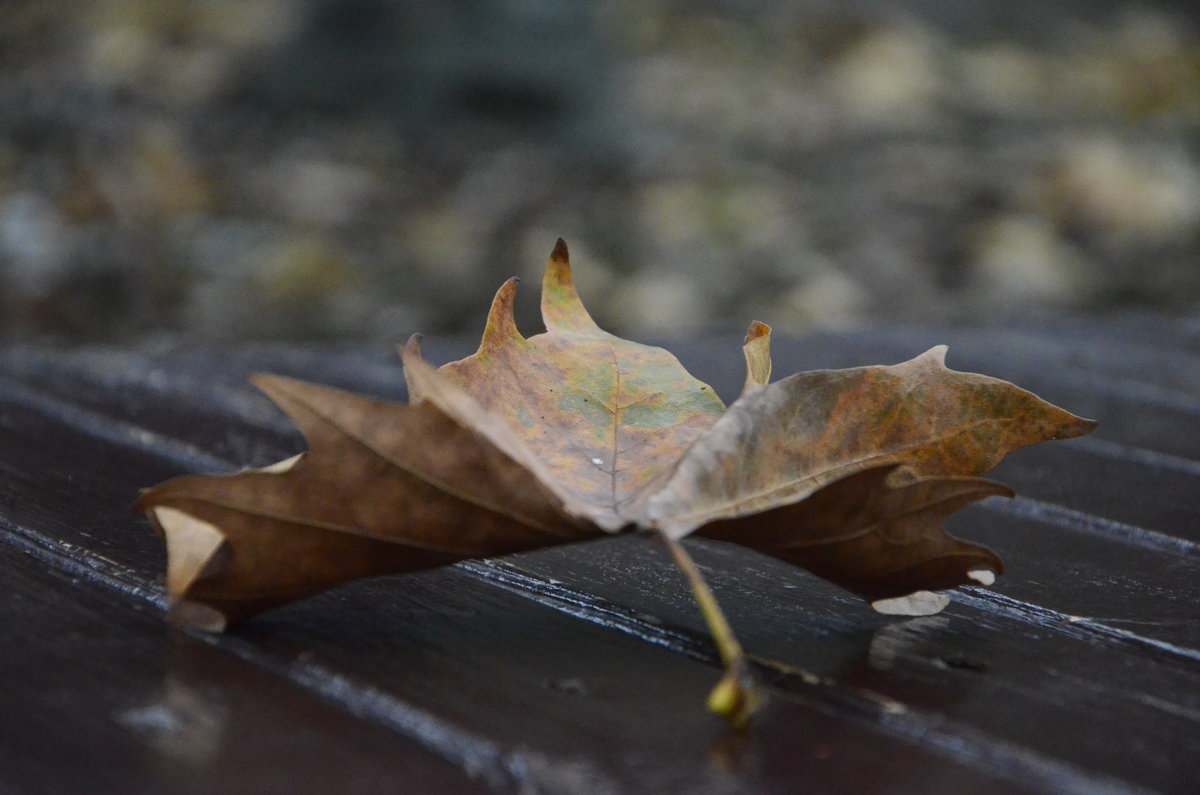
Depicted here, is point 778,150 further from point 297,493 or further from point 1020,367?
point 297,493

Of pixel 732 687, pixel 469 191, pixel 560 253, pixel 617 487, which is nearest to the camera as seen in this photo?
pixel 732 687

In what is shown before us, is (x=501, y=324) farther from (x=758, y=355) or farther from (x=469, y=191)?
(x=469, y=191)

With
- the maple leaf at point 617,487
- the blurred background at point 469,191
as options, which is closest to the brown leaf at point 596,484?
the maple leaf at point 617,487

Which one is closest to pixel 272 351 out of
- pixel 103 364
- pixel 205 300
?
pixel 103 364

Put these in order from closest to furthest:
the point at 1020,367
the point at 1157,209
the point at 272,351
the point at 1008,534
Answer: the point at 1008,534
the point at 272,351
the point at 1020,367
the point at 1157,209

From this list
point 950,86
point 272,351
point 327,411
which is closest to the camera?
point 327,411

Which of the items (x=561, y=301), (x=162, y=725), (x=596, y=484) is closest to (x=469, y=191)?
(x=561, y=301)

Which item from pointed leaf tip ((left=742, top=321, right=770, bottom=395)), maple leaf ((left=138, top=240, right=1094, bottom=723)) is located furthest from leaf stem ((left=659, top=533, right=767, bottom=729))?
pointed leaf tip ((left=742, top=321, right=770, bottom=395))
